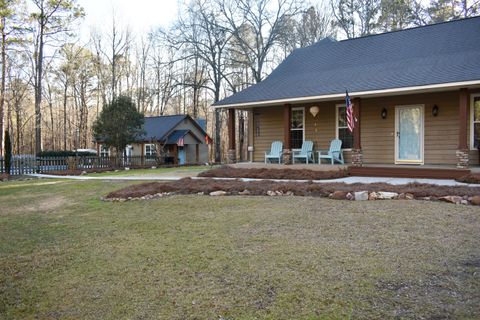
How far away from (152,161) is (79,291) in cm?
2155

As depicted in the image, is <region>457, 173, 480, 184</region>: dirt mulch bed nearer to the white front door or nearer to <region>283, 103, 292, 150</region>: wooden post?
the white front door

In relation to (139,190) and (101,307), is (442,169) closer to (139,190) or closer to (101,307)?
(139,190)

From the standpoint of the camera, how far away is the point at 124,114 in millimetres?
22188

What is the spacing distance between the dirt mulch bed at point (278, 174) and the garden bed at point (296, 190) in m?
1.75

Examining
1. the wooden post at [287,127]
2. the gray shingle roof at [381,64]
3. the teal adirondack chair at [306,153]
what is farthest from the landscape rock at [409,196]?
the wooden post at [287,127]

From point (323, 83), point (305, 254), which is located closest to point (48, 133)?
point (323, 83)

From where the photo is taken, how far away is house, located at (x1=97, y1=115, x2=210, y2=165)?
26531 millimetres

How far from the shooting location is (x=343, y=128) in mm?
13453

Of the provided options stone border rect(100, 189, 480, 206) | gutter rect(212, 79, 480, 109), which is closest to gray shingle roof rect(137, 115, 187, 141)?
gutter rect(212, 79, 480, 109)

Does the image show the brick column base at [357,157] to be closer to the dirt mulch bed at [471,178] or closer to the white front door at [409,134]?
the white front door at [409,134]

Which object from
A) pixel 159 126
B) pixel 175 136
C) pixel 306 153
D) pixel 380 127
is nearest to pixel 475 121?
pixel 380 127

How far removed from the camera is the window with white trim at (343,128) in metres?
13.4

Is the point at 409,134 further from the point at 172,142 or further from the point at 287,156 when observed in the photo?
the point at 172,142

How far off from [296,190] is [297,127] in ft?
21.4
